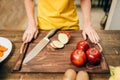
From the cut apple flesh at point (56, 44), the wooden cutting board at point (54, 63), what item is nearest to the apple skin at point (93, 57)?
the wooden cutting board at point (54, 63)

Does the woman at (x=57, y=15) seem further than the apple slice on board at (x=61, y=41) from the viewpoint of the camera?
Yes

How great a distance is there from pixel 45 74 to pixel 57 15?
1.56 ft

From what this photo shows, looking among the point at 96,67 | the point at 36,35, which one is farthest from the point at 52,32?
the point at 96,67

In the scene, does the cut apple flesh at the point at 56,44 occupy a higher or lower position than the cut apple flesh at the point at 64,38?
lower

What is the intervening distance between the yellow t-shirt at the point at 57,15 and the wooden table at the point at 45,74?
200mm

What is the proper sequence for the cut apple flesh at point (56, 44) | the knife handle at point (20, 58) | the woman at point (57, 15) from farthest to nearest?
the woman at point (57, 15) → the cut apple flesh at point (56, 44) → the knife handle at point (20, 58)

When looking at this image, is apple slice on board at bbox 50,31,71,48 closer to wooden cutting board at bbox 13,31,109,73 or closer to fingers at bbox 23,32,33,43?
wooden cutting board at bbox 13,31,109,73

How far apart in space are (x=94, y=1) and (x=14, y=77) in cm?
316

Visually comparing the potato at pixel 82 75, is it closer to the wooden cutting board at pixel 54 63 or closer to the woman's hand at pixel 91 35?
the wooden cutting board at pixel 54 63

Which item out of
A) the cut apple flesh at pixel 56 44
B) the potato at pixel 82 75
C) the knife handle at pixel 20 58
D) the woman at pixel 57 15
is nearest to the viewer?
the potato at pixel 82 75

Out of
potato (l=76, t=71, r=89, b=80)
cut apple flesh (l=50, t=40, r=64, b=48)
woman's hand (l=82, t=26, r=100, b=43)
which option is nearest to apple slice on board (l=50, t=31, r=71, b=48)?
cut apple flesh (l=50, t=40, r=64, b=48)

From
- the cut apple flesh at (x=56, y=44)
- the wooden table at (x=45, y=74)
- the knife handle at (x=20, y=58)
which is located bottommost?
the wooden table at (x=45, y=74)

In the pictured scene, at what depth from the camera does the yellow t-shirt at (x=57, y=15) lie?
112 cm

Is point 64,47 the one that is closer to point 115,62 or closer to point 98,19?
point 115,62
